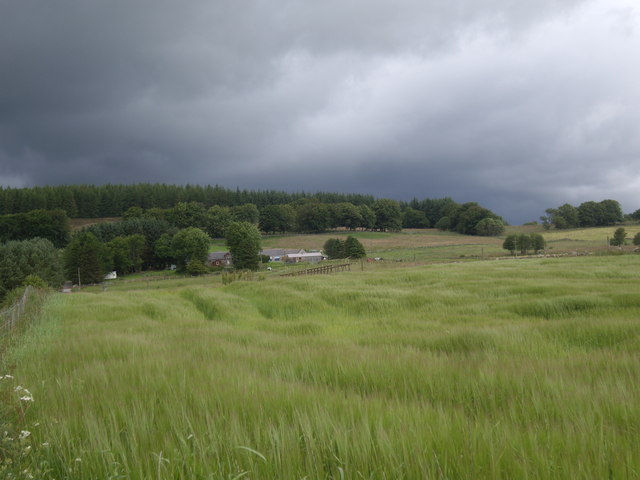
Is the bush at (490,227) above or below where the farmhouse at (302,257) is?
above

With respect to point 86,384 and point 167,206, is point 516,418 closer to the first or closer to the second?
A: point 86,384

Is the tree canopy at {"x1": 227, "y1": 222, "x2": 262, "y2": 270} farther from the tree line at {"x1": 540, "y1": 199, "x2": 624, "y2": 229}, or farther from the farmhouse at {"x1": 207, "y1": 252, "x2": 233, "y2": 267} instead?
the tree line at {"x1": 540, "y1": 199, "x2": 624, "y2": 229}

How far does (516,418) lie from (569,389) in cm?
92

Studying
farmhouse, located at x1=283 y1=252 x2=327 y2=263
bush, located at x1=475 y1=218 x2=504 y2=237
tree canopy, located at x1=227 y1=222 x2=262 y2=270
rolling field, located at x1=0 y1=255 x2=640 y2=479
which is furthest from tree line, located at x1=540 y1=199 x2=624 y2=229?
rolling field, located at x1=0 y1=255 x2=640 y2=479

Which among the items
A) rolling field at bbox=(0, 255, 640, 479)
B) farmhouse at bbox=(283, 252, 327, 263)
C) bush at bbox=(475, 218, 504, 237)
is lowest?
farmhouse at bbox=(283, 252, 327, 263)

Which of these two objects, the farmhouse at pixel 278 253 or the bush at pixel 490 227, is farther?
the bush at pixel 490 227

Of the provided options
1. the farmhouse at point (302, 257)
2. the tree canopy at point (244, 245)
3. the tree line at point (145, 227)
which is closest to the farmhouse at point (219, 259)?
the tree line at point (145, 227)

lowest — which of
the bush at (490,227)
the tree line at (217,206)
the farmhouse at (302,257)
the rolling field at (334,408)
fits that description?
the farmhouse at (302,257)

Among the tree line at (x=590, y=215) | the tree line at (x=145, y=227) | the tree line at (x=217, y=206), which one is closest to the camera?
the tree line at (x=145, y=227)

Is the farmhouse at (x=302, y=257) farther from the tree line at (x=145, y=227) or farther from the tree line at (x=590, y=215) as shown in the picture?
the tree line at (x=590, y=215)

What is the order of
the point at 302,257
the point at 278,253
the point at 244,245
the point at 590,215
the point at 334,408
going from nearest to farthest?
the point at 334,408, the point at 244,245, the point at 302,257, the point at 278,253, the point at 590,215

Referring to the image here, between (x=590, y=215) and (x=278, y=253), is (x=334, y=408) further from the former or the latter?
(x=590, y=215)

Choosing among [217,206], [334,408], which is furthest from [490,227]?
[334,408]

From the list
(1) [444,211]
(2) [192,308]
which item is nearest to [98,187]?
(1) [444,211]
